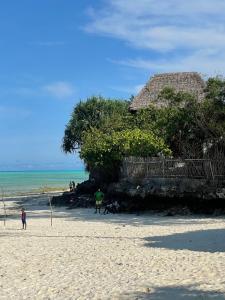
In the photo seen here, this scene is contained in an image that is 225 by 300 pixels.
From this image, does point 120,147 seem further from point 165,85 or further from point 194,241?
point 194,241

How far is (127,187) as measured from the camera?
29.5m

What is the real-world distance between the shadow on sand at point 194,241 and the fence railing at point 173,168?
806 centimetres

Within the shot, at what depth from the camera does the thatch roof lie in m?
39.8

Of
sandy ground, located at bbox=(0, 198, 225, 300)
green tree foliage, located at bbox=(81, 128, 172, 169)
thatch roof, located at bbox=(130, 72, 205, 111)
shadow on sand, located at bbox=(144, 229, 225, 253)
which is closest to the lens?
sandy ground, located at bbox=(0, 198, 225, 300)

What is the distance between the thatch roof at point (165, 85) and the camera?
3975 cm

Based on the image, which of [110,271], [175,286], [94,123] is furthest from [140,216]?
[94,123]

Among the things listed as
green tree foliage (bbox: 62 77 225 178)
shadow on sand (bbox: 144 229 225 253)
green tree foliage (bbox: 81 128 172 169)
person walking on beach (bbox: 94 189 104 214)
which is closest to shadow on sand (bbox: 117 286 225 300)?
shadow on sand (bbox: 144 229 225 253)

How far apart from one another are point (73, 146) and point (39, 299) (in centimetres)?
4801

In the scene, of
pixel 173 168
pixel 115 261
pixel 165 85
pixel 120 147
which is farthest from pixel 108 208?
pixel 115 261

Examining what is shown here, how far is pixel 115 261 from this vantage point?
13.9 m

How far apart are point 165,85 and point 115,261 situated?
2803 centimetres

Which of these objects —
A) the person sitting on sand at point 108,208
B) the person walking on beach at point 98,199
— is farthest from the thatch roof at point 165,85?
the person sitting on sand at point 108,208

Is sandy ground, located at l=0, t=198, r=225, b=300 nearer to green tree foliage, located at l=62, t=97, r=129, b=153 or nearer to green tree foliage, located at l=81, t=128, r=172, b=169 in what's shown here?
green tree foliage, located at l=81, t=128, r=172, b=169

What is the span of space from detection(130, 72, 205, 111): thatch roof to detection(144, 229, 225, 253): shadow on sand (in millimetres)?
21438
